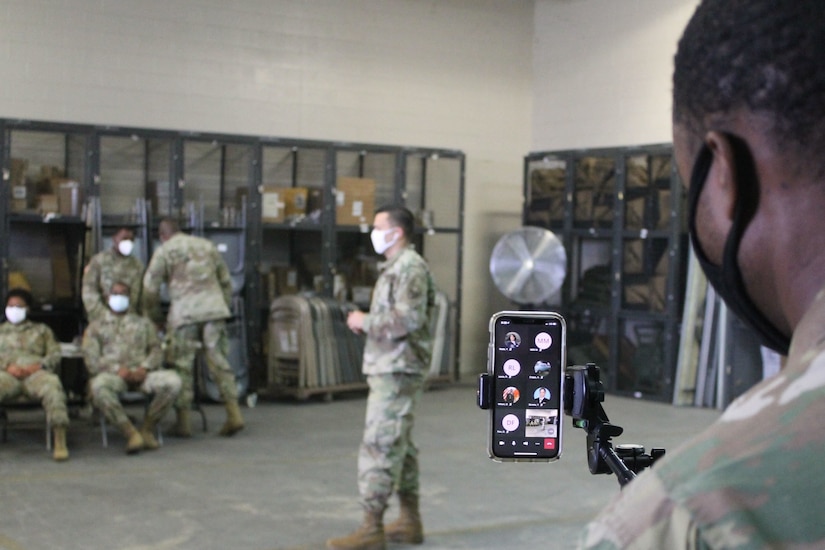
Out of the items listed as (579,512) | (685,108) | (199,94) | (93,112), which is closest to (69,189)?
(93,112)

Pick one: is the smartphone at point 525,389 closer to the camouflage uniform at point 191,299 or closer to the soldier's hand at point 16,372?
A: the soldier's hand at point 16,372

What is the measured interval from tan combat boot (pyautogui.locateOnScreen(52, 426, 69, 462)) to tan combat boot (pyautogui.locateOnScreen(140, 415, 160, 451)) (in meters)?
0.61

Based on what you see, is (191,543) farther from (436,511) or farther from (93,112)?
(93,112)

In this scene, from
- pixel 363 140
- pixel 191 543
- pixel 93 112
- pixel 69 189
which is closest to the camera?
pixel 191 543

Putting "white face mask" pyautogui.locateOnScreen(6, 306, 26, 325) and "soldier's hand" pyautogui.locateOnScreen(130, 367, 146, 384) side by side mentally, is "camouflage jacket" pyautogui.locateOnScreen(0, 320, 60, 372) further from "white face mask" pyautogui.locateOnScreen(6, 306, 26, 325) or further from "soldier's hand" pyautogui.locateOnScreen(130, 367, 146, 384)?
"soldier's hand" pyautogui.locateOnScreen(130, 367, 146, 384)

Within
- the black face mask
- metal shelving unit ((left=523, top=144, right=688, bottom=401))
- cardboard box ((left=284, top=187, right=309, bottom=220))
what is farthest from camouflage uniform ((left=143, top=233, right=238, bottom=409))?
the black face mask

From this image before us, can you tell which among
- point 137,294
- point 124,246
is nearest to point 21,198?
point 124,246

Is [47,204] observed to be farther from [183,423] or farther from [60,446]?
[60,446]

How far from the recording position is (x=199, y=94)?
11422mm

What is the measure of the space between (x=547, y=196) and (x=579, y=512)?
6.33 metres

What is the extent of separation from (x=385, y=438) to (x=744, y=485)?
4974mm

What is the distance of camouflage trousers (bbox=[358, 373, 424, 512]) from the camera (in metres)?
5.66

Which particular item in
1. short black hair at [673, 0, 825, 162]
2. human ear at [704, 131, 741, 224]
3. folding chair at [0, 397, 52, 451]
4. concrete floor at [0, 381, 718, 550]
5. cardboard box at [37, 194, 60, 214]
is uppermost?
cardboard box at [37, 194, 60, 214]

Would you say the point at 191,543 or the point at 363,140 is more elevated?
the point at 363,140
